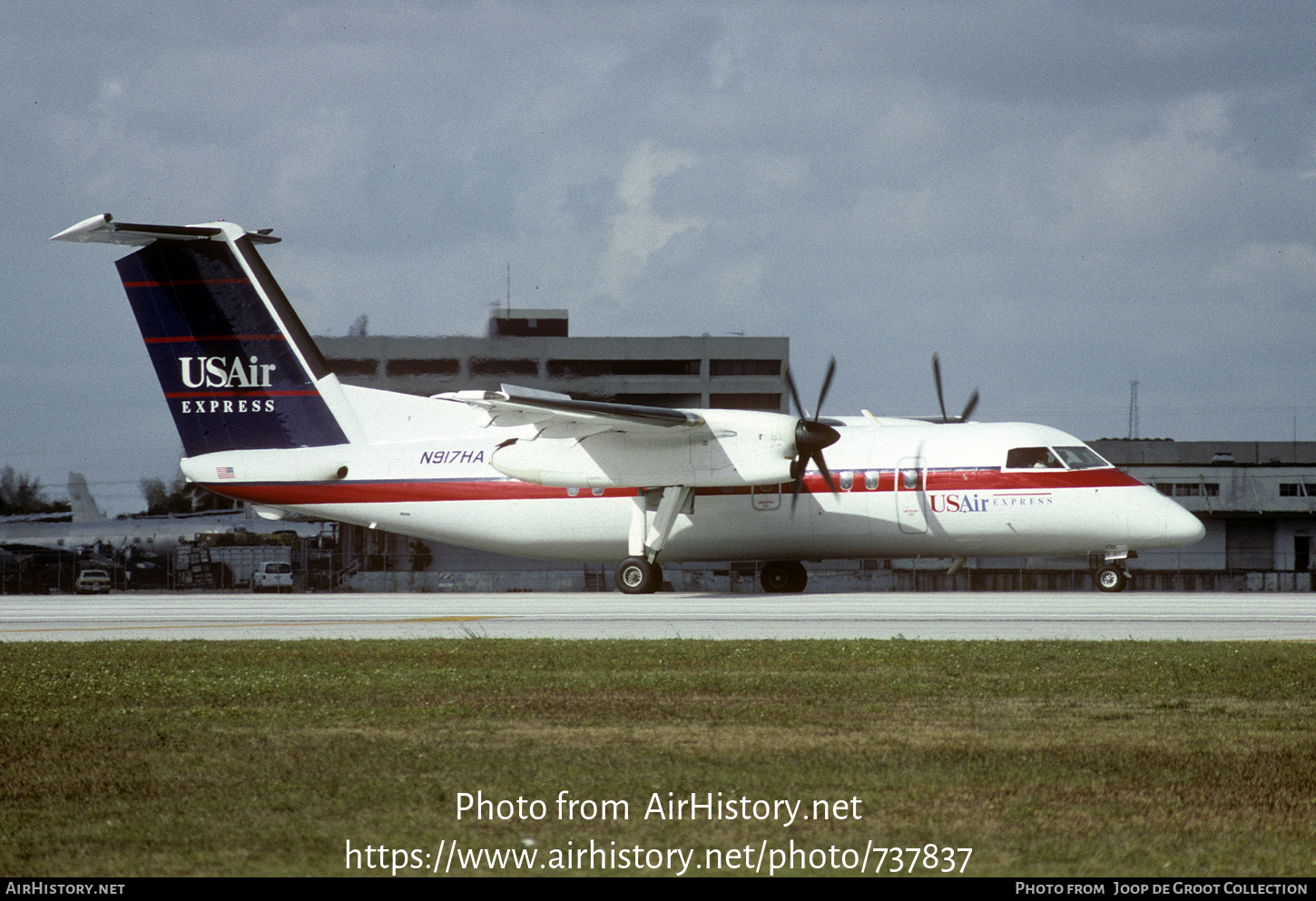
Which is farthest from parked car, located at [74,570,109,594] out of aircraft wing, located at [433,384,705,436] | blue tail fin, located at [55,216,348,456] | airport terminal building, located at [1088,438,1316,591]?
airport terminal building, located at [1088,438,1316,591]

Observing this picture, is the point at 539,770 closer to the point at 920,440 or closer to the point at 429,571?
the point at 920,440

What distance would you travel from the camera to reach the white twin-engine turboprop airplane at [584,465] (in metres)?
25.6

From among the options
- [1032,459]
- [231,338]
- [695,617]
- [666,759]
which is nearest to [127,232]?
[231,338]

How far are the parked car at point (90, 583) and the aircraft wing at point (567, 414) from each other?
22.0 metres

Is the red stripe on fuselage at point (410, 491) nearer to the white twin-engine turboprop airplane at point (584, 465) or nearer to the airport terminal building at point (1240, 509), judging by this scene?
the white twin-engine turboprop airplane at point (584, 465)

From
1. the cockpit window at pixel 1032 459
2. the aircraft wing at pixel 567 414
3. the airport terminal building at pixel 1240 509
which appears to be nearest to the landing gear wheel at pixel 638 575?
the aircraft wing at pixel 567 414

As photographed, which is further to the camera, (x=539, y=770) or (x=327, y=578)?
(x=327, y=578)

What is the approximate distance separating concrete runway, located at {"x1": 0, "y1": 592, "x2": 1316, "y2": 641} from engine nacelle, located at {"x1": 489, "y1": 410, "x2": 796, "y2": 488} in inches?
99.9

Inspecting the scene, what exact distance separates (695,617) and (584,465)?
7.64 m

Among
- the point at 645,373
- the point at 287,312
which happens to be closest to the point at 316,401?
the point at 287,312

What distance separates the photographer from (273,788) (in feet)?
22.8

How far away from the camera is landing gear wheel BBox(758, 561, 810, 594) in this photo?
96.9 ft

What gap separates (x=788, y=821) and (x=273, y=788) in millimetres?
2904

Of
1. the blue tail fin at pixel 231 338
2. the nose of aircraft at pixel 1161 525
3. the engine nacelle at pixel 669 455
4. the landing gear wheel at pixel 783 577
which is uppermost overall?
the blue tail fin at pixel 231 338
